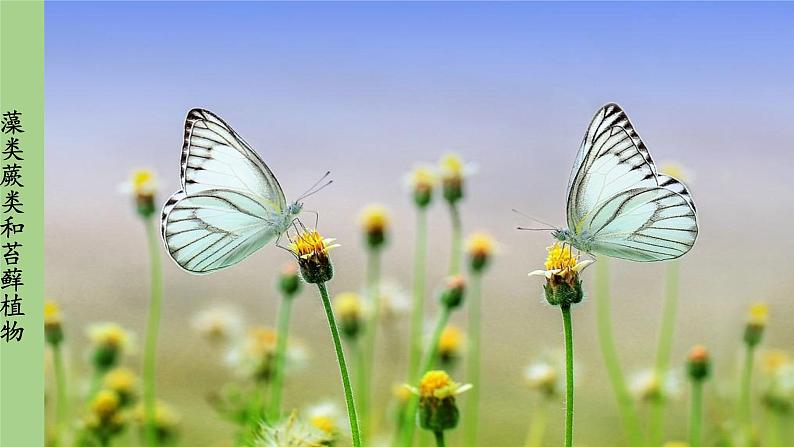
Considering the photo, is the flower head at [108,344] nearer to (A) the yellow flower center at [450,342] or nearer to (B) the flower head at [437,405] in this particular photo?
(A) the yellow flower center at [450,342]

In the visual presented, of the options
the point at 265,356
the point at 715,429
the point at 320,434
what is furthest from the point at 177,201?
the point at 715,429

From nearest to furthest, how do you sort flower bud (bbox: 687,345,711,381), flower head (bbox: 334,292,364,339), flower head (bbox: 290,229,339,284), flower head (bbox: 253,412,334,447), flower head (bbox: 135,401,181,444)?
flower head (bbox: 290,229,339,284), flower head (bbox: 253,412,334,447), flower bud (bbox: 687,345,711,381), flower head (bbox: 334,292,364,339), flower head (bbox: 135,401,181,444)

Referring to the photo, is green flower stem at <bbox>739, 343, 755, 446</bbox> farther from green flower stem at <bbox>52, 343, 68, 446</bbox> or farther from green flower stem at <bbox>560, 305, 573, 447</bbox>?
green flower stem at <bbox>52, 343, 68, 446</bbox>

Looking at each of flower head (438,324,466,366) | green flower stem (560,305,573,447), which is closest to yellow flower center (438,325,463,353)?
flower head (438,324,466,366)

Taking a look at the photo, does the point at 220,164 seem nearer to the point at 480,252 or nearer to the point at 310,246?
the point at 310,246

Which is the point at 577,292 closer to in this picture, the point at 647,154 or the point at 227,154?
the point at 647,154

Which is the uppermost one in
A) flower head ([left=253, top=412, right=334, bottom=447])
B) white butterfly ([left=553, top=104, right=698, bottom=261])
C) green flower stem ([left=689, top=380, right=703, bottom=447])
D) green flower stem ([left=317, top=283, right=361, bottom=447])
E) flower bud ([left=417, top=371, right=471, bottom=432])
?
white butterfly ([left=553, top=104, right=698, bottom=261])

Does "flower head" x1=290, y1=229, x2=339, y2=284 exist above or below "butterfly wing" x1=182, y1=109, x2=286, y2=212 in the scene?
below
